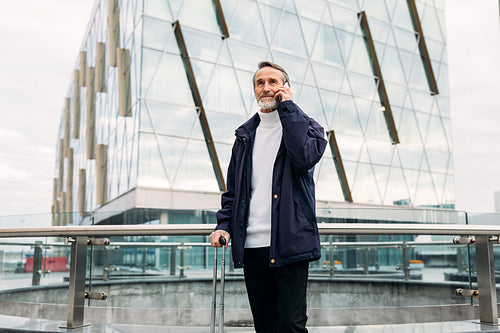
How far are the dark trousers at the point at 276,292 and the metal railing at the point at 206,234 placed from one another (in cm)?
82

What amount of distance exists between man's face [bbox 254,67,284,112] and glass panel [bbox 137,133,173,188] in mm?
13871

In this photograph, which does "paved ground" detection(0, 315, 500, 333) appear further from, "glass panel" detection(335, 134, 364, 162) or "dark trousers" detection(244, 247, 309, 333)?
"glass panel" detection(335, 134, 364, 162)

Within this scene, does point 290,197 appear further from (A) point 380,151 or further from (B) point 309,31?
(A) point 380,151

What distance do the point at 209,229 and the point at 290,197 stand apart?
1003mm

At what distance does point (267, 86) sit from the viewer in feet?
8.29

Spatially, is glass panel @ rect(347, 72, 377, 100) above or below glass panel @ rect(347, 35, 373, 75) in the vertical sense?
below

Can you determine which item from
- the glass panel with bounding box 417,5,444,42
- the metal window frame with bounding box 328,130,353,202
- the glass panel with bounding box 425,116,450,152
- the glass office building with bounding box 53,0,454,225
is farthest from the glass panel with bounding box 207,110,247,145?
the glass panel with bounding box 417,5,444,42

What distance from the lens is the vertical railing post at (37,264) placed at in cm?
676

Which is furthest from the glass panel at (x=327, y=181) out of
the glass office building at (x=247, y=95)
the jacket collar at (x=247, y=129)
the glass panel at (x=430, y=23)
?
the jacket collar at (x=247, y=129)

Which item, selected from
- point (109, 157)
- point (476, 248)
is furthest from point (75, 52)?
point (476, 248)

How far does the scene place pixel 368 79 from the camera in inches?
894

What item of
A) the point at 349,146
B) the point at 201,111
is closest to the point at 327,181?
the point at 349,146

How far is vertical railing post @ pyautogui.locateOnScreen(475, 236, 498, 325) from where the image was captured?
A: 11.7ft

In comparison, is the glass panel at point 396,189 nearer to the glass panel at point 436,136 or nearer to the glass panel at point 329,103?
the glass panel at point 436,136
